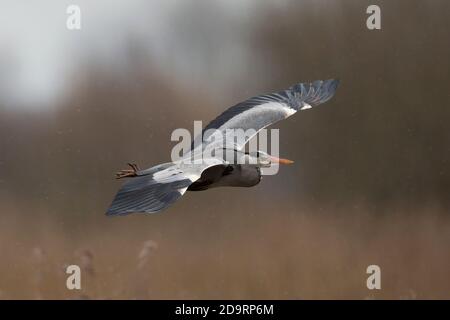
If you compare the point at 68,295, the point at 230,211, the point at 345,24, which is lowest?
the point at 68,295

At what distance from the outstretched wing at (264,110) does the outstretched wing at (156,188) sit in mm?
555

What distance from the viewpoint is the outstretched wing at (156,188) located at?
321 centimetres

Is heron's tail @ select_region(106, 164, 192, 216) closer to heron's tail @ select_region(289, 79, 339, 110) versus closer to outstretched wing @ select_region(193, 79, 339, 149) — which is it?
outstretched wing @ select_region(193, 79, 339, 149)

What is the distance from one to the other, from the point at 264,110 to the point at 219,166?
0.75 metres

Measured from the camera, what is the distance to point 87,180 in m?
5.29

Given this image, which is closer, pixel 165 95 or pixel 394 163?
pixel 165 95

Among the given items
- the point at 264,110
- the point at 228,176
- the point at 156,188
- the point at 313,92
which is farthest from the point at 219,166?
the point at 313,92

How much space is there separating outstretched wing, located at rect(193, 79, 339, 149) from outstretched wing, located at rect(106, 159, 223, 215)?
0.55 metres

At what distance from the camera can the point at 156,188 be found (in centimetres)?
334

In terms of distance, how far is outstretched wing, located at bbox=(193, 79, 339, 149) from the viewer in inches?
168

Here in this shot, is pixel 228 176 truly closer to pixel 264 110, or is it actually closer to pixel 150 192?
pixel 150 192

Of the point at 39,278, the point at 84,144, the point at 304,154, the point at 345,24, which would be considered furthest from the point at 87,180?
the point at 345,24

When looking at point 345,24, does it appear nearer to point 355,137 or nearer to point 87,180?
point 355,137

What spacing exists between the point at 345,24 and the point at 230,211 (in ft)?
3.98
